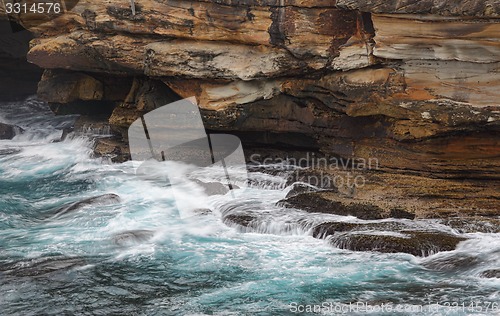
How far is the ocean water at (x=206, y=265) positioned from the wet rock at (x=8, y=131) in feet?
29.4

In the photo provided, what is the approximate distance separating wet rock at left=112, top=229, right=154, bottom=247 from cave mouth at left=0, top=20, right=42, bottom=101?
16.1m

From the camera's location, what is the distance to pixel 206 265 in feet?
53.9

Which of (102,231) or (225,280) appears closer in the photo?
(225,280)

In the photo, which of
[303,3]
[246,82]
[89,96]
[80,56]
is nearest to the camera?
[303,3]

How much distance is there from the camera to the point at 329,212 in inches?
737

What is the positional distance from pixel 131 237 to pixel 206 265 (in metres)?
2.55

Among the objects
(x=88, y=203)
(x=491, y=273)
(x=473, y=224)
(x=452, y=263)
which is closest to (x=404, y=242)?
(x=452, y=263)

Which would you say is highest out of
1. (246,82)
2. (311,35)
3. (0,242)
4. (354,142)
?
(311,35)

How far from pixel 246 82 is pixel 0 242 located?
27.2 feet

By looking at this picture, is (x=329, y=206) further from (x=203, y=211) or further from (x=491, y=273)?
(x=491, y=273)

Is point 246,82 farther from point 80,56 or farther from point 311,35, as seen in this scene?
point 80,56

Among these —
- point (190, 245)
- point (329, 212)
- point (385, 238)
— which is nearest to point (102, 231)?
point (190, 245)

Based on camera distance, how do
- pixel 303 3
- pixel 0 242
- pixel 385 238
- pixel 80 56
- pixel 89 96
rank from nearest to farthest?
pixel 385 238 < pixel 0 242 < pixel 303 3 < pixel 80 56 < pixel 89 96

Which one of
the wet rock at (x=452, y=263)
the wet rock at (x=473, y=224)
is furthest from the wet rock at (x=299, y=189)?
the wet rock at (x=452, y=263)
